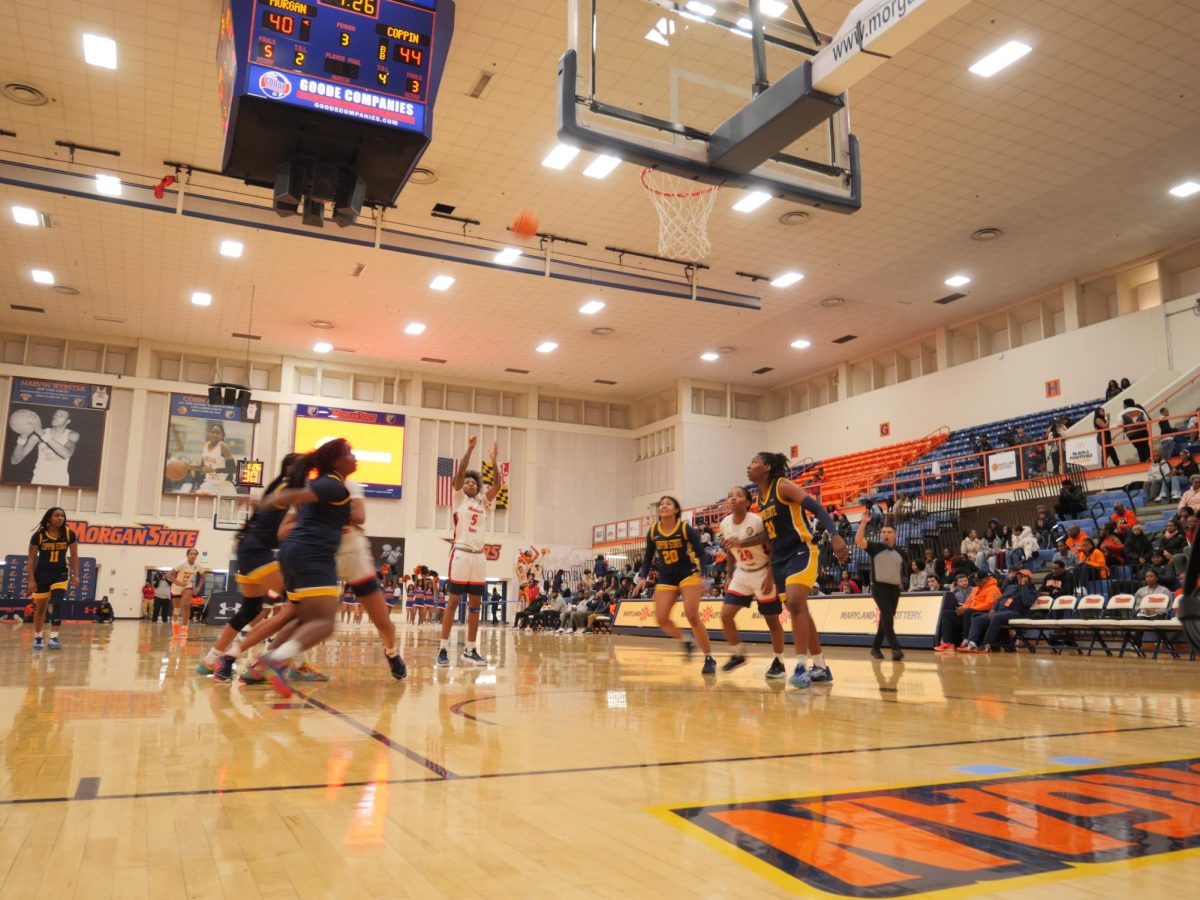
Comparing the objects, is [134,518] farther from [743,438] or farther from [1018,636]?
[1018,636]

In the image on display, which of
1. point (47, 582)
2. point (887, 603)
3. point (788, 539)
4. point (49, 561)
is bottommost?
point (887, 603)

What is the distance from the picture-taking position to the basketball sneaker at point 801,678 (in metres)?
6.43

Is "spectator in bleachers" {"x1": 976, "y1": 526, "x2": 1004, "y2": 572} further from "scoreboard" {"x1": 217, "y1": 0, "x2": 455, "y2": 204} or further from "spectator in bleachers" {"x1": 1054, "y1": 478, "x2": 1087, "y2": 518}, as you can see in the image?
"scoreboard" {"x1": 217, "y1": 0, "x2": 455, "y2": 204}

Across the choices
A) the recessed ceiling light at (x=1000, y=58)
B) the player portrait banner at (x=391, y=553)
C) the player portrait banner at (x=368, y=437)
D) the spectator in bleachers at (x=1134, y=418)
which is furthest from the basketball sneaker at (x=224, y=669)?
the player portrait banner at (x=391, y=553)

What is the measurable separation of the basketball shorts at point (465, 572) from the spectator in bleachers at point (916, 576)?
1126cm

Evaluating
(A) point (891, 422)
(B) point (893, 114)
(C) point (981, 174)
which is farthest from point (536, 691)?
(A) point (891, 422)

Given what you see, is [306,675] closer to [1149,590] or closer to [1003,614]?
[1003,614]

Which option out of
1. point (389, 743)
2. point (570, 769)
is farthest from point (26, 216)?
point (570, 769)

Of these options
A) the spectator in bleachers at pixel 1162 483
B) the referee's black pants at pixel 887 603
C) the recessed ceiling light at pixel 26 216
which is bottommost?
the referee's black pants at pixel 887 603

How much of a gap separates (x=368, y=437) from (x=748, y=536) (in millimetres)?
25317

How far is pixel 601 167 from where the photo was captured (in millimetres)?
16594

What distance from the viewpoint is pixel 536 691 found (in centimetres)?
630

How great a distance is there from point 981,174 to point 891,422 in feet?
38.9

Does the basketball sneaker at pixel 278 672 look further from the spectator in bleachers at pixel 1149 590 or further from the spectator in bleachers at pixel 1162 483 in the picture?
the spectator in bleachers at pixel 1162 483
